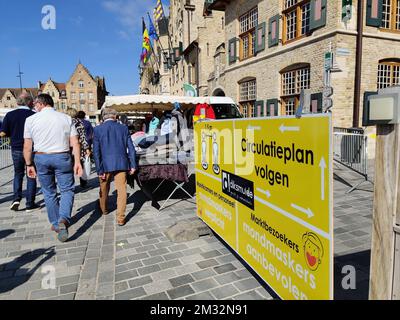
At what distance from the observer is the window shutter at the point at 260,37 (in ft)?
44.2

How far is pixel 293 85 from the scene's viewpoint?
12180mm

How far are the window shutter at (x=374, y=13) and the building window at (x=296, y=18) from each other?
199 cm

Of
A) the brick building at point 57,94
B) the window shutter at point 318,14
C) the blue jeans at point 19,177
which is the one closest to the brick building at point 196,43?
the window shutter at point 318,14

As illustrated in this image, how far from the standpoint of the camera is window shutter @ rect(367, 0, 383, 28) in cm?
1005

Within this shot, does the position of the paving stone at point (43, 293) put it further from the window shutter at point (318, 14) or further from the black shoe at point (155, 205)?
the window shutter at point (318, 14)

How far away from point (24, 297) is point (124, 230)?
187 cm

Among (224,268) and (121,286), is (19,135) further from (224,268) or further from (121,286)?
(224,268)

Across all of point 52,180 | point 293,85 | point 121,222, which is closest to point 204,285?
point 121,222

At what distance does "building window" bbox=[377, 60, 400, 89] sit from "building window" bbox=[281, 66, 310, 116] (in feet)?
8.73

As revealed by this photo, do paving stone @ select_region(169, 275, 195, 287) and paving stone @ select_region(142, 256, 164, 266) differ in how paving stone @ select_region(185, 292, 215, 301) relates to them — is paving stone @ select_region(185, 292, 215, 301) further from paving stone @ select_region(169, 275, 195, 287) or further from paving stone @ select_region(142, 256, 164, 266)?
paving stone @ select_region(142, 256, 164, 266)

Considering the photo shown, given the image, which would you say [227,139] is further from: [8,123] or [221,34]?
[221,34]

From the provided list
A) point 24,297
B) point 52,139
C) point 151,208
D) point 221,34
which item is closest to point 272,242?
point 24,297

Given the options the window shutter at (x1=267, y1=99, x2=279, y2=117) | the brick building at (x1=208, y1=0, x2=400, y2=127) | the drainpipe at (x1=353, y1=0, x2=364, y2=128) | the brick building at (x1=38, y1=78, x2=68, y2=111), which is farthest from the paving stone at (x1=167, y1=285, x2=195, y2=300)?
the brick building at (x1=38, y1=78, x2=68, y2=111)
